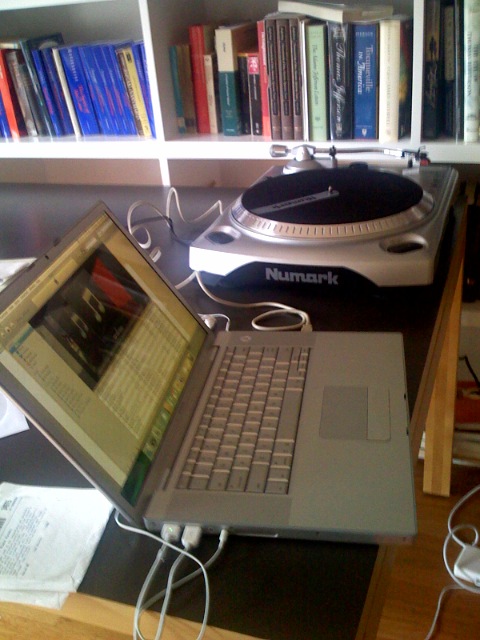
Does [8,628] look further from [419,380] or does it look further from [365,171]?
[365,171]

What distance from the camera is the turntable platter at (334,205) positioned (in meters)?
0.80

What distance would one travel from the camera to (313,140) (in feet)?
4.27

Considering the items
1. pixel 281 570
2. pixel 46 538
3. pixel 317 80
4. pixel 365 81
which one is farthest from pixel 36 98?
pixel 281 570

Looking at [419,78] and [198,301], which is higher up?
[419,78]

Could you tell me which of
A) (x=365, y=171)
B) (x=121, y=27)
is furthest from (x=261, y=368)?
(x=121, y=27)

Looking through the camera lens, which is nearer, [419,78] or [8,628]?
[8,628]

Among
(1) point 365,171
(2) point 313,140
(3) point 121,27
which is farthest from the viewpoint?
(3) point 121,27

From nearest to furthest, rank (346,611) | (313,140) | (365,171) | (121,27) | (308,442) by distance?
(346,611) < (308,442) < (365,171) < (313,140) < (121,27)

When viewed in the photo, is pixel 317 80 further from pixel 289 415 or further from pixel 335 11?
pixel 289 415

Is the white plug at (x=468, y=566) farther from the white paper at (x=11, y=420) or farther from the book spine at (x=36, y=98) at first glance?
the book spine at (x=36, y=98)

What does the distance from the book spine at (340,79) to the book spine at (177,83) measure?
372 millimetres

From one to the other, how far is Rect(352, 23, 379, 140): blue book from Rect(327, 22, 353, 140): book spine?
0.01 meters

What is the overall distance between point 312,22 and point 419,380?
2.94 ft

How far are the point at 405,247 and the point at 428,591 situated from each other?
793mm
